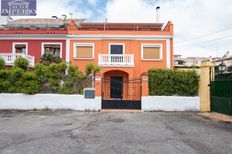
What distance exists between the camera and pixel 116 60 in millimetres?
15758

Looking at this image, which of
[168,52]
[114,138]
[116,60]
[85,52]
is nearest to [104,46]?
[85,52]

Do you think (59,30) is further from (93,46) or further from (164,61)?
(164,61)

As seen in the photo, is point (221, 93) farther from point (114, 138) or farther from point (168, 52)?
point (168, 52)

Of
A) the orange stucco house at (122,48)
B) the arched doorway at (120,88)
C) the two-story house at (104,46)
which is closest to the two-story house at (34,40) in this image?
the two-story house at (104,46)

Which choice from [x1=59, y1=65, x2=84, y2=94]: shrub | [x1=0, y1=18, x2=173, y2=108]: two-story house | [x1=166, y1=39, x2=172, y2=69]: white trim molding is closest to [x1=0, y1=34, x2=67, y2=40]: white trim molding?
[x1=0, y1=18, x2=173, y2=108]: two-story house

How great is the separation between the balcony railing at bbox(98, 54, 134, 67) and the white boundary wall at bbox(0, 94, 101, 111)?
226 inches

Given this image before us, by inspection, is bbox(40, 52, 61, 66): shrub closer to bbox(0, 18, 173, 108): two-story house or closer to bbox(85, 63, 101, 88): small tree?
bbox(0, 18, 173, 108): two-story house

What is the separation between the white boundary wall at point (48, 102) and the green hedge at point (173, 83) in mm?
3681

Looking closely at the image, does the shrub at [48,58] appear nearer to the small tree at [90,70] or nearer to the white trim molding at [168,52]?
the small tree at [90,70]

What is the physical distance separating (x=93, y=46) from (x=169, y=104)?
9.95 meters

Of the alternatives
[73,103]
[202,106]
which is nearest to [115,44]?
[73,103]

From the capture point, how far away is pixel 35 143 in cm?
489

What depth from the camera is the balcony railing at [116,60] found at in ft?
51.1

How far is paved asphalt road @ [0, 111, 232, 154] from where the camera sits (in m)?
4.47
